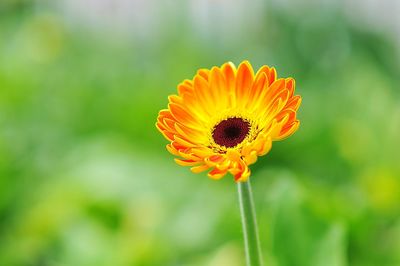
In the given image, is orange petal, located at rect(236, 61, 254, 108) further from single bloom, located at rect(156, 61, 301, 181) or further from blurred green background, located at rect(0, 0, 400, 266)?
blurred green background, located at rect(0, 0, 400, 266)

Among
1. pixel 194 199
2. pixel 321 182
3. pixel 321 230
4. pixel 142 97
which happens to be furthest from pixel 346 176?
pixel 321 230

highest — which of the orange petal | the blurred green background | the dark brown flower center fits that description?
the blurred green background

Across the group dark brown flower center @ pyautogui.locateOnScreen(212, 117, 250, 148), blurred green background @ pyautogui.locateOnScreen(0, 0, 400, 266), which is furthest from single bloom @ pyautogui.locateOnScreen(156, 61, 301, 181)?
blurred green background @ pyautogui.locateOnScreen(0, 0, 400, 266)

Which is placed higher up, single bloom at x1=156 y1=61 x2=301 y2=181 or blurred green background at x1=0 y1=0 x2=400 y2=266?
blurred green background at x1=0 y1=0 x2=400 y2=266

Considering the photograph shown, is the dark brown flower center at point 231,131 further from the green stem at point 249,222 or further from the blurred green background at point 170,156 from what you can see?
the blurred green background at point 170,156

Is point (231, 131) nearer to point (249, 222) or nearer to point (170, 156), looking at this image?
point (249, 222)

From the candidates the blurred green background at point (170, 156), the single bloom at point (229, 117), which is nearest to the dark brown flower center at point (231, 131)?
the single bloom at point (229, 117)

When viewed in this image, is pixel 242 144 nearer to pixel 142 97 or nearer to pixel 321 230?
pixel 321 230
